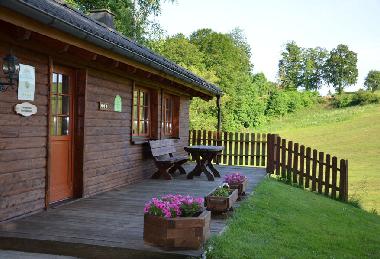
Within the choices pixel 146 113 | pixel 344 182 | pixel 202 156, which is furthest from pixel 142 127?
pixel 344 182

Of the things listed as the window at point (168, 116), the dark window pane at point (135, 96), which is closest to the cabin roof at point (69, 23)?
the dark window pane at point (135, 96)

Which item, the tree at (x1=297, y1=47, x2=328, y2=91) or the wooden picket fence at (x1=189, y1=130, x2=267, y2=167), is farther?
the tree at (x1=297, y1=47, x2=328, y2=91)

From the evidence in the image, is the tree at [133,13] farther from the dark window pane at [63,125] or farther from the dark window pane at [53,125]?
the dark window pane at [53,125]

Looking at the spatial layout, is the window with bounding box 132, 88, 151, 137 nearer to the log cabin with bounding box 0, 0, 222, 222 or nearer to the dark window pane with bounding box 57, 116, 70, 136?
the log cabin with bounding box 0, 0, 222, 222

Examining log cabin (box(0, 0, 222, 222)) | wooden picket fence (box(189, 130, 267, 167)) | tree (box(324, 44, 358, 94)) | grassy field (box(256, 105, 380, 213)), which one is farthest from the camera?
tree (box(324, 44, 358, 94))

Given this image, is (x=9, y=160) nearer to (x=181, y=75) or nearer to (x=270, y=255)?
(x=270, y=255)

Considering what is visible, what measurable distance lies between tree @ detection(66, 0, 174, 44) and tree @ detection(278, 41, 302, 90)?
50.4 metres

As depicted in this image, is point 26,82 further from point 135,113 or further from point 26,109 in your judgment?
point 135,113

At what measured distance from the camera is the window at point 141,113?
384 inches

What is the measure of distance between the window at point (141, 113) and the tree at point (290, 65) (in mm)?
60723

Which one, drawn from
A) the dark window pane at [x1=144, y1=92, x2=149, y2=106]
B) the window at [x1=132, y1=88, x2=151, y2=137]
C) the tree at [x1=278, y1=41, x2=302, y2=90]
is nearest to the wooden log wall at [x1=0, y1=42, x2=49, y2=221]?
the window at [x1=132, y1=88, x2=151, y2=137]

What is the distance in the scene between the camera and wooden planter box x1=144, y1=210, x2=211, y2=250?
4.16 metres

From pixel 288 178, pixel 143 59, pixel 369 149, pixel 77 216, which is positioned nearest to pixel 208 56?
pixel 369 149

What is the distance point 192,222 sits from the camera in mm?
4211
